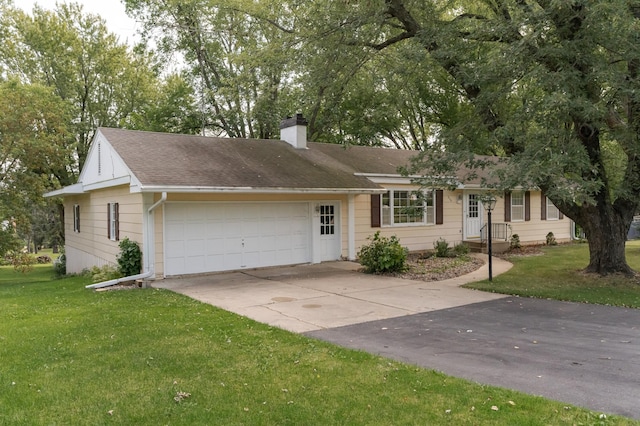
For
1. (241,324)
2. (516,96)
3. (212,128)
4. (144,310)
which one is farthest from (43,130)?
(516,96)

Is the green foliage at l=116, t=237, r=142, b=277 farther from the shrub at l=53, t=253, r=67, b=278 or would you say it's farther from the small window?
the shrub at l=53, t=253, r=67, b=278

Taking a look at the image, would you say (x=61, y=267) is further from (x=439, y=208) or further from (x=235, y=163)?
(x=439, y=208)

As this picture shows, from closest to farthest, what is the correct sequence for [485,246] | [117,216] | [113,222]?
[117,216]
[113,222]
[485,246]

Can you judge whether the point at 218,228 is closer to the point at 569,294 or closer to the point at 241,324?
the point at 241,324

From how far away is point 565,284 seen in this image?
1074 cm

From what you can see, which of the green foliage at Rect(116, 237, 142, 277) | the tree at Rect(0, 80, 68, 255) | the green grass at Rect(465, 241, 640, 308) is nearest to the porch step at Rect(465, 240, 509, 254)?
the green grass at Rect(465, 241, 640, 308)

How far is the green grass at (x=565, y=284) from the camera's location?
9234 millimetres

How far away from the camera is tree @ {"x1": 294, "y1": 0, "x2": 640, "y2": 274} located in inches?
336

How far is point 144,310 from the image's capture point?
8273 mm

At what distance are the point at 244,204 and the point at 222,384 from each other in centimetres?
878

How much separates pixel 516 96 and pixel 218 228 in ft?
27.8

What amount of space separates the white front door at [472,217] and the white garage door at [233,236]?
752 centimetres

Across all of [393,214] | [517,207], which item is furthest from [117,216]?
[517,207]

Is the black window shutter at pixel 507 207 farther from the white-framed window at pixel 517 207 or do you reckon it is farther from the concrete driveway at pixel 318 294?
the concrete driveway at pixel 318 294
